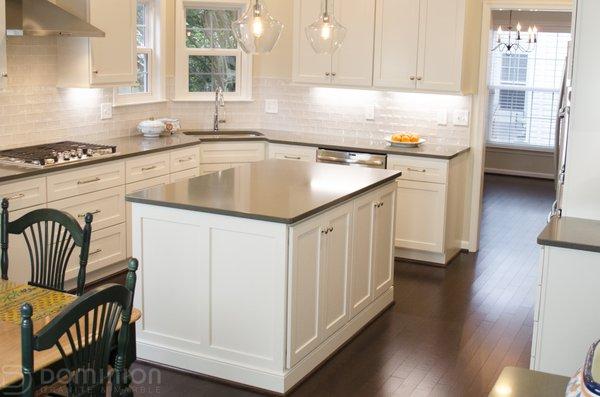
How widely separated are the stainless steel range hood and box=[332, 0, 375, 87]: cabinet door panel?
2.38 meters

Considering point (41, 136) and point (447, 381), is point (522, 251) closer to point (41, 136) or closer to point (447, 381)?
point (447, 381)

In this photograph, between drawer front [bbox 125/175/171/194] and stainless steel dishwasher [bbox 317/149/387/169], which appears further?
stainless steel dishwasher [bbox 317/149/387/169]

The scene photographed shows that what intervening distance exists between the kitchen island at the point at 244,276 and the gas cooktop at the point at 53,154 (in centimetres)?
114

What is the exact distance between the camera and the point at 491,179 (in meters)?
11.4

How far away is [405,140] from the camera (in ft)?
22.6

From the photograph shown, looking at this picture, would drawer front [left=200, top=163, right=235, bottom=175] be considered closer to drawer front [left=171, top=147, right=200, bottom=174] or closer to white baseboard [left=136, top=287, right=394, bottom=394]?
drawer front [left=171, top=147, right=200, bottom=174]

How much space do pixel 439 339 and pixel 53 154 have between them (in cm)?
285

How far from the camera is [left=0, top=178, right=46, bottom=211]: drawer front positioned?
16.4 feet

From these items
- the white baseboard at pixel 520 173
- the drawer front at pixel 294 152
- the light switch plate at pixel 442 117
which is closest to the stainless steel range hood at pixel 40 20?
the drawer front at pixel 294 152

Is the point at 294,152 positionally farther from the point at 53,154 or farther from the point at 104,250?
the point at 53,154

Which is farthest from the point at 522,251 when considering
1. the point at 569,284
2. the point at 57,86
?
the point at 57,86

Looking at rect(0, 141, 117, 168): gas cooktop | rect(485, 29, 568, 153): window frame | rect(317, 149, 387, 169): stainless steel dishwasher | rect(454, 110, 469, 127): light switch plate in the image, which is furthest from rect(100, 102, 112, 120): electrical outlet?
rect(485, 29, 568, 153): window frame

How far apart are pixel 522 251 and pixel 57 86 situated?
4.28 meters

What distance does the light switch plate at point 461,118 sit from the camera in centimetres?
695
